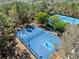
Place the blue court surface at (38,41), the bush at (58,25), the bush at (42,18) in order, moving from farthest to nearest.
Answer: the bush at (42,18) < the bush at (58,25) < the blue court surface at (38,41)

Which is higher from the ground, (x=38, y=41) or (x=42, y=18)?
(x=42, y=18)

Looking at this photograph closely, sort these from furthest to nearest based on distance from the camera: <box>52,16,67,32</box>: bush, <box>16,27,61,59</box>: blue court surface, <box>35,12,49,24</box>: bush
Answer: <box>35,12,49,24</box>: bush, <box>52,16,67,32</box>: bush, <box>16,27,61,59</box>: blue court surface

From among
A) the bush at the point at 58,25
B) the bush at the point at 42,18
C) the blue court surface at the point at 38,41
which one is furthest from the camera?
the bush at the point at 42,18

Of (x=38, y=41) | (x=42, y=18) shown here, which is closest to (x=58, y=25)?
(x=42, y=18)

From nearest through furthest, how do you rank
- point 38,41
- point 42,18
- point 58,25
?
point 38,41 < point 58,25 < point 42,18

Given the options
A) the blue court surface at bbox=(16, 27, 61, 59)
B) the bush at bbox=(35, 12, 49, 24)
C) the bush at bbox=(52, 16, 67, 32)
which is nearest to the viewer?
the blue court surface at bbox=(16, 27, 61, 59)

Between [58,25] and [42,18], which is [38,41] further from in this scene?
[42,18]

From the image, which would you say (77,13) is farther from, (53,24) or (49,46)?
(49,46)

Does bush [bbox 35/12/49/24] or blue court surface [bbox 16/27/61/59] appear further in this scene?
bush [bbox 35/12/49/24]

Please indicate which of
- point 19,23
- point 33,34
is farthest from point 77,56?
point 19,23
